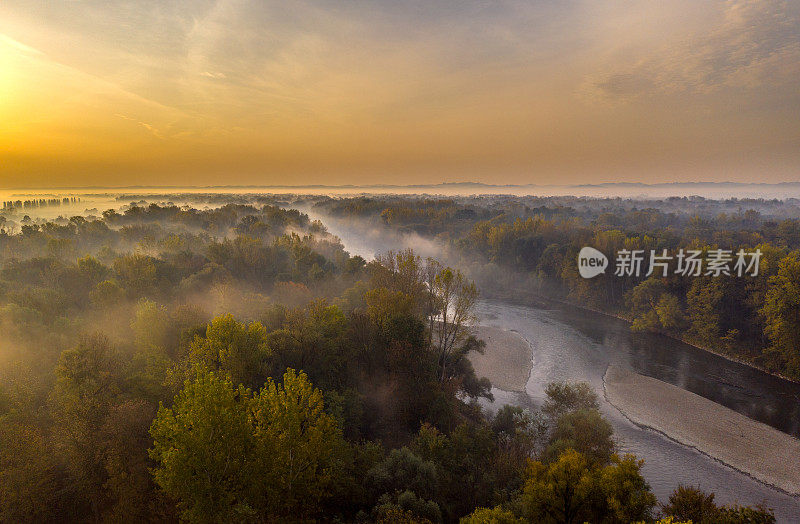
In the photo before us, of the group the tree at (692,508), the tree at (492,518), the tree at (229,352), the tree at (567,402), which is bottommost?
the tree at (567,402)

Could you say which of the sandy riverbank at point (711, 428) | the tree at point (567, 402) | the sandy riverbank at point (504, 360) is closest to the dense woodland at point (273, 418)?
the tree at point (567, 402)

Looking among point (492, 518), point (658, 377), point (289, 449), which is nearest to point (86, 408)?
point (289, 449)

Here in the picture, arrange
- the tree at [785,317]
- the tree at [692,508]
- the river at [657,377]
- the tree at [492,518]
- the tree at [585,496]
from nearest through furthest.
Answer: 1. the tree at [492,518]
2. the tree at [585,496]
3. the tree at [692,508]
4. the river at [657,377]
5. the tree at [785,317]

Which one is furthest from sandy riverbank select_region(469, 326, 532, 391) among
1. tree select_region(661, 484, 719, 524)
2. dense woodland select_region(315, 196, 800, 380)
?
dense woodland select_region(315, 196, 800, 380)

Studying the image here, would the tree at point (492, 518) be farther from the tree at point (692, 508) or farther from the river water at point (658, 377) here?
the river water at point (658, 377)

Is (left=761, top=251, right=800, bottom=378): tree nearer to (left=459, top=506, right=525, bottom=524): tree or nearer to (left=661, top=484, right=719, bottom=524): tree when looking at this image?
(left=661, top=484, right=719, bottom=524): tree

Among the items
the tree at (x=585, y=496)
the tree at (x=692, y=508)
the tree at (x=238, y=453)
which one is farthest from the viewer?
the tree at (x=692, y=508)
